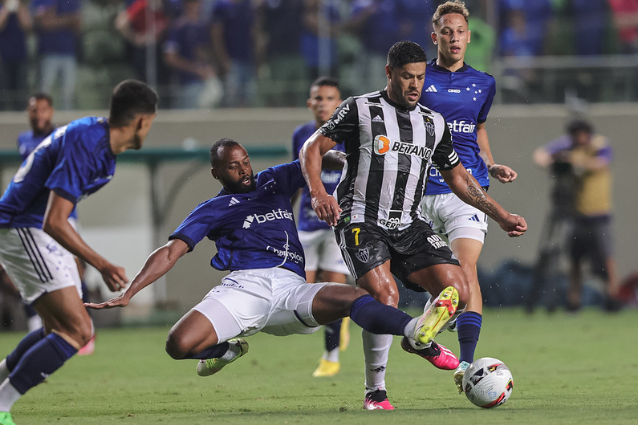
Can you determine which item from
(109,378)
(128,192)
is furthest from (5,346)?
(128,192)

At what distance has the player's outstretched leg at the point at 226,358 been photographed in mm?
6629

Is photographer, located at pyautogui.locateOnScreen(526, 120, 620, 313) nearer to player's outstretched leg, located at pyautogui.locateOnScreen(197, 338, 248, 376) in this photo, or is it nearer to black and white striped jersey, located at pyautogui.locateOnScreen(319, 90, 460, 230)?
player's outstretched leg, located at pyautogui.locateOnScreen(197, 338, 248, 376)

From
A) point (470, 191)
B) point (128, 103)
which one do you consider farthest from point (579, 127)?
point (128, 103)

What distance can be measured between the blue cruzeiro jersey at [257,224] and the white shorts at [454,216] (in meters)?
0.97

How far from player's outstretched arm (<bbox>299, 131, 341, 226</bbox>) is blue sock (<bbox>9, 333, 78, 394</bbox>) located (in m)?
1.62

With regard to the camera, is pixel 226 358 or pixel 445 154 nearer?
pixel 445 154

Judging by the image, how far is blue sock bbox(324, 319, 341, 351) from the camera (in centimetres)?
852

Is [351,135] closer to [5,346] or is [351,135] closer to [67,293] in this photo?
[67,293]

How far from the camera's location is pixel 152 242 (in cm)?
1545

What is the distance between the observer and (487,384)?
5879 mm

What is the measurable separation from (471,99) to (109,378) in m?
3.82

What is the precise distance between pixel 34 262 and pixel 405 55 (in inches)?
A: 97.8

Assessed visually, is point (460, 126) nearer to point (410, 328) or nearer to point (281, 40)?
point (410, 328)

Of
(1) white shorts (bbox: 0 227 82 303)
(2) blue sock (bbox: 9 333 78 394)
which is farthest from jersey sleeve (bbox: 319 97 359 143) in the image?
(2) blue sock (bbox: 9 333 78 394)
